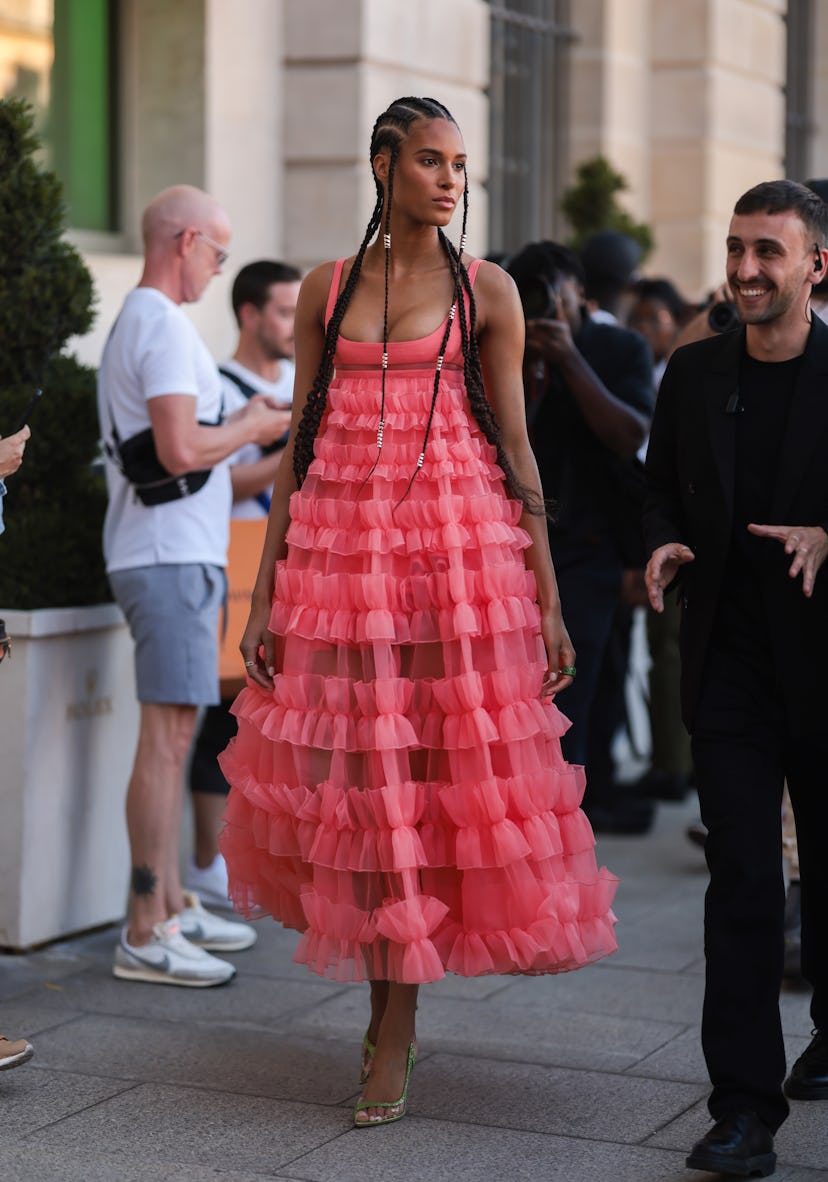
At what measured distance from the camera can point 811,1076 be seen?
15.4 feet

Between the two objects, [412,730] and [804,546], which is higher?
[804,546]

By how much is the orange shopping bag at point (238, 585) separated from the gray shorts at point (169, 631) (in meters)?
0.58

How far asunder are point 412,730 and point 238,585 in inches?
84.4

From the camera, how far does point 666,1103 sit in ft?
15.2

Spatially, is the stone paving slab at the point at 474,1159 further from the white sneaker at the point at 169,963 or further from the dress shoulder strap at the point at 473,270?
the dress shoulder strap at the point at 473,270

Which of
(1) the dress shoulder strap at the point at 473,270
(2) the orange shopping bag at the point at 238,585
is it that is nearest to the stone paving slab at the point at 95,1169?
(1) the dress shoulder strap at the point at 473,270

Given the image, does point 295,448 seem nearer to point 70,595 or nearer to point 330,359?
point 330,359

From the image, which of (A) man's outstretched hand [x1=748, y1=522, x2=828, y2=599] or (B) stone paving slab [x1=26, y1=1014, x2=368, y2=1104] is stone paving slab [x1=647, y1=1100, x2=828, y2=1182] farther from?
(A) man's outstretched hand [x1=748, y1=522, x2=828, y2=599]

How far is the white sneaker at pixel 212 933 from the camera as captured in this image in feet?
19.9

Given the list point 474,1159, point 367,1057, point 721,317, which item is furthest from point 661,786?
point 474,1159

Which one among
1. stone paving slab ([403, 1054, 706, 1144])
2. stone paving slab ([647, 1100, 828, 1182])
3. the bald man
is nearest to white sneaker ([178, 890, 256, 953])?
the bald man

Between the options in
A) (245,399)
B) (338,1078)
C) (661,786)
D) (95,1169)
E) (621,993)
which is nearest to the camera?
(95,1169)

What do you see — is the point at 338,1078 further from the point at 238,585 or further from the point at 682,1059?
the point at 238,585

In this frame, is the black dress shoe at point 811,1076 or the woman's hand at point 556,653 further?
the black dress shoe at point 811,1076
